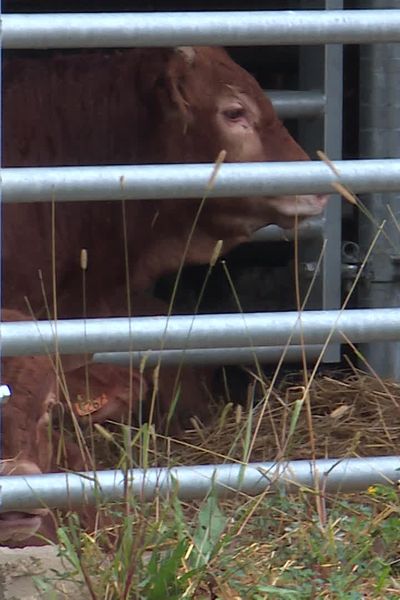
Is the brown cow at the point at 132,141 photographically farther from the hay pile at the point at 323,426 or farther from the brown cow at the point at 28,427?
the brown cow at the point at 28,427

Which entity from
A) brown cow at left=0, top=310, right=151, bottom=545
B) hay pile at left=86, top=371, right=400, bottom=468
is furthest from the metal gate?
hay pile at left=86, top=371, right=400, bottom=468

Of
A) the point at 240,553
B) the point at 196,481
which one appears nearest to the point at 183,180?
the point at 196,481

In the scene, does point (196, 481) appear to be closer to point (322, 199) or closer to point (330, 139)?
point (322, 199)

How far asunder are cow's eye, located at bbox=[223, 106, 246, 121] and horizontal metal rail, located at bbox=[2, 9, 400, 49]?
1792mm

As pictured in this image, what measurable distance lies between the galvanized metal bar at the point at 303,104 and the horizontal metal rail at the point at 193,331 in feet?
6.10

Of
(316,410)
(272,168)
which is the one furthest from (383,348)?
(272,168)

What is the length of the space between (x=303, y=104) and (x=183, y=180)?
76.6 inches

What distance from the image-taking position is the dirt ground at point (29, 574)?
2.33 metres

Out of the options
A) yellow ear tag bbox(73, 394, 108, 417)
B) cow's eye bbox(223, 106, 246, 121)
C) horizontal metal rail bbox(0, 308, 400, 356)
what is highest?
cow's eye bbox(223, 106, 246, 121)

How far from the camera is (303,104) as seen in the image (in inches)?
178

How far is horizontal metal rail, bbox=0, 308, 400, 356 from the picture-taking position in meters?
2.58

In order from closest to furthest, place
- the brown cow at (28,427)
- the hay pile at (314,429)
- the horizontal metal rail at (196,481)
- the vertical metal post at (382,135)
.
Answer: the horizontal metal rail at (196,481)
the brown cow at (28,427)
the hay pile at (314,429)
the vertical metal post at (382,135)

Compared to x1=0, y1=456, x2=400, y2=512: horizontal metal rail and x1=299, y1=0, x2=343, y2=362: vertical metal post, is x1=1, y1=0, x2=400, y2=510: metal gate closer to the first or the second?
x1=0, y1=456, x2=400, y2=512: horizontal metal rail

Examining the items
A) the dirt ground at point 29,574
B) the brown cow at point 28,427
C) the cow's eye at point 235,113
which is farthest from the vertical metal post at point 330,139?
the dirt ground at point 29,574
